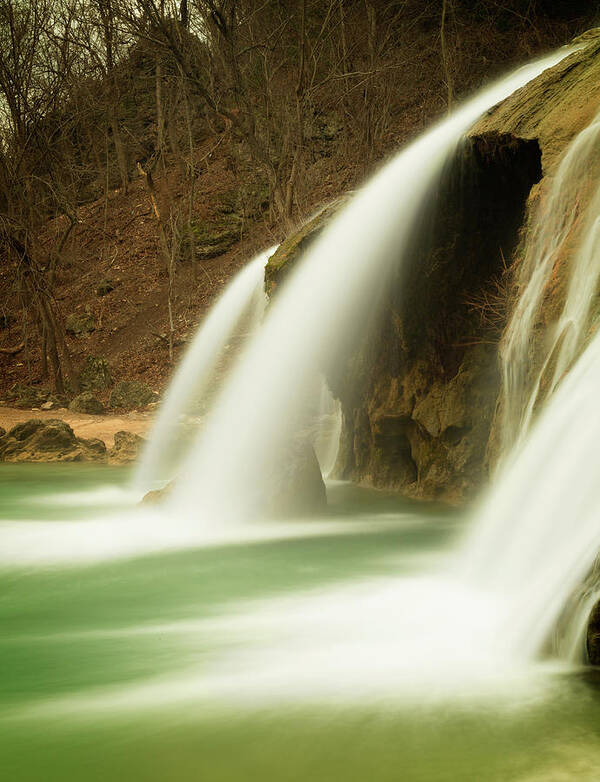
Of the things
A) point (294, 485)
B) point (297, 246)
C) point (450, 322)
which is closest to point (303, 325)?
point (297, 246)

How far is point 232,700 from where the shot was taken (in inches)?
143

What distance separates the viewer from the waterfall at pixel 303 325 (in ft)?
30.0

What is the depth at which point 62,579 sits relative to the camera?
6230mm

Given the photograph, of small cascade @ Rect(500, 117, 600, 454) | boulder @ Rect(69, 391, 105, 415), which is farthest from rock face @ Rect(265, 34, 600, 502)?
boulder @ Rect(69, 391, 105, 415)

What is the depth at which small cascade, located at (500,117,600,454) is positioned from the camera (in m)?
6.50

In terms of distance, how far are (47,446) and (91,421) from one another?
345 centimetres

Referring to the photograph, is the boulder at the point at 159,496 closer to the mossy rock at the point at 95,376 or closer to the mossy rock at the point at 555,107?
the mossy rock at the point at 555,107

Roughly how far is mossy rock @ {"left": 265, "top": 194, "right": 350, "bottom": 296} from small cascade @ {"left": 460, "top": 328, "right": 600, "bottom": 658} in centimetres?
454

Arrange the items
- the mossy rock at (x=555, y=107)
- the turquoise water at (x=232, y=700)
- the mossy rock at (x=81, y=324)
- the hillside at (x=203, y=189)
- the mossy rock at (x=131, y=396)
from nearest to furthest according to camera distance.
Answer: the turquoise water at (x=232, y=700) → the mossy rock at (x=555, y=107) → the mossy rock at (x=131, y=396) → the hillside at (x=203, y=189) → the mossy rock at (x=81, y=324)

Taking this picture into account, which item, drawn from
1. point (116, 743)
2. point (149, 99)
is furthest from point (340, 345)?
point (149, 99)

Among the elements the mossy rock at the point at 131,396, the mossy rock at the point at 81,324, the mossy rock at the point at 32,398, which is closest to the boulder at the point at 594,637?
the mossy rock at the point at 131,396

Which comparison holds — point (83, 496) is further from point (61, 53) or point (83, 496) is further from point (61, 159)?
point (61, 159)

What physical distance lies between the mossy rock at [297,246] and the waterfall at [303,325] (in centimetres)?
13

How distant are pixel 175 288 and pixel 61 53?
7447mm
